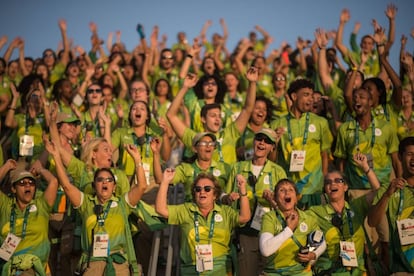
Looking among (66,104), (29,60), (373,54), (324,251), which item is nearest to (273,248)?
(324,251)

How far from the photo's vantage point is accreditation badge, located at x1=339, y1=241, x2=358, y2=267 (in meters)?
6.45

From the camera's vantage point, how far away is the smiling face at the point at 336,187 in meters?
6.80

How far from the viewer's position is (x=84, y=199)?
6922 millimetres

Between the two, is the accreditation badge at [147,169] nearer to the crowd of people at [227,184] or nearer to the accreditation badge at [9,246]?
the crowd of people at [227,184]

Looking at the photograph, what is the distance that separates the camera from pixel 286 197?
21.2 ft

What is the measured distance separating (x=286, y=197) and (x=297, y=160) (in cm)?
143

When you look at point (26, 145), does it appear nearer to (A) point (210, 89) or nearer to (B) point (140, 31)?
(A) point (210, 89)

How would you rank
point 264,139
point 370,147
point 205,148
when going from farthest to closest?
point 370,147 → point 205,148 → point 264,139

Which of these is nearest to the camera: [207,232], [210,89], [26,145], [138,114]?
[207,232]

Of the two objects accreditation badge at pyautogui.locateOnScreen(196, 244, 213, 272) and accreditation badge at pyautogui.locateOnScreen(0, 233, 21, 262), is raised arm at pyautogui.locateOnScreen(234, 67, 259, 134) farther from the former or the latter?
accreditation badge at pyautogui.locateOnScreen(0, 233, 21, 262)

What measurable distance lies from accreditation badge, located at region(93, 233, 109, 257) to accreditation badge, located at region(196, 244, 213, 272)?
114 centimetres

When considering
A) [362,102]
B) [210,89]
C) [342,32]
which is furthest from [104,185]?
[342,32]

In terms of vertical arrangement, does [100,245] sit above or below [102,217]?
below

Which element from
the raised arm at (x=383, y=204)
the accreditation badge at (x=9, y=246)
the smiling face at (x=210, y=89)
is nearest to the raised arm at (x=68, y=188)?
the accreditation badge at (x=9, y=246)
